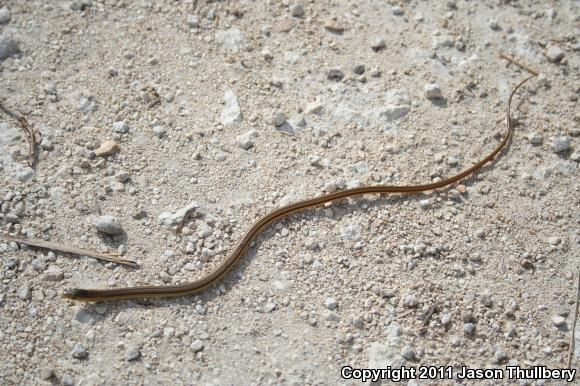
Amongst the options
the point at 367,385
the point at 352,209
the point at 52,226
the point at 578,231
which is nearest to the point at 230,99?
the point at 352,209

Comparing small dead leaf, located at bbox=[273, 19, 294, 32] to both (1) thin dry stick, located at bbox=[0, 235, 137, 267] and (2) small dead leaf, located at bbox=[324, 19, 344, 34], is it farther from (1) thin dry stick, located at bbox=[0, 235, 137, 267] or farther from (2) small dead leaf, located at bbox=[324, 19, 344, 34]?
(1) thin dry stick, located at bbox=[0, 235, 137, 267]

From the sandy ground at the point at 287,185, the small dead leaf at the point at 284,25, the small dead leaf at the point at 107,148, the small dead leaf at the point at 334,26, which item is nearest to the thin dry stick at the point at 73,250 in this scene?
the sandy ground at the point at 287,185

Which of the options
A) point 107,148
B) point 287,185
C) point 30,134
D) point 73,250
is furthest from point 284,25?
point 73,250

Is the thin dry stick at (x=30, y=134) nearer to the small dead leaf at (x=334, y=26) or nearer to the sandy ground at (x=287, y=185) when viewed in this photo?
the sandy ground at (x=287, y=185)

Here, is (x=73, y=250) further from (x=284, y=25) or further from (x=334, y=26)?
(x=334, y=26)

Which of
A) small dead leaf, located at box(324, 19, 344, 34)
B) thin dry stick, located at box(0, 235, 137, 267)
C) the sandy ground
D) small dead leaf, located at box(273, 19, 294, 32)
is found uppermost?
small dead leaf, located at box(324, 19, 344, 34)

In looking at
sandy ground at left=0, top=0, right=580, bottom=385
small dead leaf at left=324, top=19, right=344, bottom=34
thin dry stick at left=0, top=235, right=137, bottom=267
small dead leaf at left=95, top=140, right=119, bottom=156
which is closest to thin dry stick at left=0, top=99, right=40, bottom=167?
sandy ground at left=0, top=0, right=580, bottom=385
